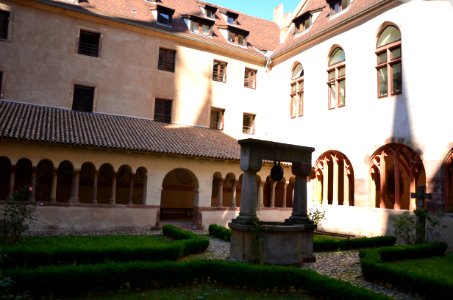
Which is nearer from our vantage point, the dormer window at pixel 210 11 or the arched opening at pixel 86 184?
the arched opening at pixel 86 184

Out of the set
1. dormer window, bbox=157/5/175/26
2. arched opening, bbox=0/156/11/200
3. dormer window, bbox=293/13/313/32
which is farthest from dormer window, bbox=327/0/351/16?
arched opening, bbox=0/156/11/200

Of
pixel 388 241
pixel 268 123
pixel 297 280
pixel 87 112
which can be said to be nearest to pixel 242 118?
pixel 268 123

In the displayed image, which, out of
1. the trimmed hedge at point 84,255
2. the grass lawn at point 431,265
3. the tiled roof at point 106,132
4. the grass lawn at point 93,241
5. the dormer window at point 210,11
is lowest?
the grass lawn at point 93,241

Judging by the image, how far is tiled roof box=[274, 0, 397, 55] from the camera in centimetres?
1839

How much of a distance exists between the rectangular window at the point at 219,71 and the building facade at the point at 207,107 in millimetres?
152

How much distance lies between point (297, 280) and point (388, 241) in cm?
724

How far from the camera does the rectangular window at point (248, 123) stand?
2464cm

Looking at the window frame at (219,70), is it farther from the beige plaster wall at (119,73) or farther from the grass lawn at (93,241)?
the grass lawn at (93,241)

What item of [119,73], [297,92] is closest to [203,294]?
[119,73]

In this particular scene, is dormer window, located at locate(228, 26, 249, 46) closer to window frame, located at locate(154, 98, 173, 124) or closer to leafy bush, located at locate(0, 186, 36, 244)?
window frame, located at locate(154, 98, 173, 124)

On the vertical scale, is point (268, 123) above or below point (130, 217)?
above

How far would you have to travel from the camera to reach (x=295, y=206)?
456 inches

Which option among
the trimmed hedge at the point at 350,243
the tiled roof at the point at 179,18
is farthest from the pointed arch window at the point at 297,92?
the trimmed hedge at the point at 350,243

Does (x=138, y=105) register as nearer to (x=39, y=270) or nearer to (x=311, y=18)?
(x=311, y=18)
